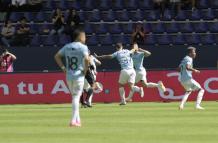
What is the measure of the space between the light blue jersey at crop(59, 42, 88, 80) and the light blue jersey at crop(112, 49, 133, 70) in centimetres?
1071

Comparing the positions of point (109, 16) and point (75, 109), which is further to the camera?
point (109, 16)

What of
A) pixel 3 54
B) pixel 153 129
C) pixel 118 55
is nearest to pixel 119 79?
pixel 118 55

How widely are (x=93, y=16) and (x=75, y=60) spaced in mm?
18351

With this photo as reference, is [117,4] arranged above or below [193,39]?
above

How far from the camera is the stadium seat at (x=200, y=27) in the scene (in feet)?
106

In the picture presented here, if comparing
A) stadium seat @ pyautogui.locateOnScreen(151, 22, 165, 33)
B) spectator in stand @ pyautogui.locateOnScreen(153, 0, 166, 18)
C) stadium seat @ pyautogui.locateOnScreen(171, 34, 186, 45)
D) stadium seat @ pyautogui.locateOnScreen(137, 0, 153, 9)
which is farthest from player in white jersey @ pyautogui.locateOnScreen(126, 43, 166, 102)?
stadium seat @ pyautogui.locateOnScreen(137, 0, 153, 9)

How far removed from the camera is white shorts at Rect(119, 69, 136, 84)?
87.2 feet

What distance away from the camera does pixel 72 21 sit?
105 ft

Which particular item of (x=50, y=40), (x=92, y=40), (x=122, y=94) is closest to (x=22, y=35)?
(x=50, y=40)

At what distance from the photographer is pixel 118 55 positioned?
1038 inches

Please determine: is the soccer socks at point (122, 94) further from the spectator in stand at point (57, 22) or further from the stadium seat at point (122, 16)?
the stadium seat at point (122, 16)

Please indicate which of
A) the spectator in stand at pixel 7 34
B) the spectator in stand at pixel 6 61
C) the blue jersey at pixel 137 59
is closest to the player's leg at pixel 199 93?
the blue jersey at pixel 137 59

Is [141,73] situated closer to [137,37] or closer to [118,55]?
[118,55]

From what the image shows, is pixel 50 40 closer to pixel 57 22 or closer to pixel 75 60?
pixel 57 22
